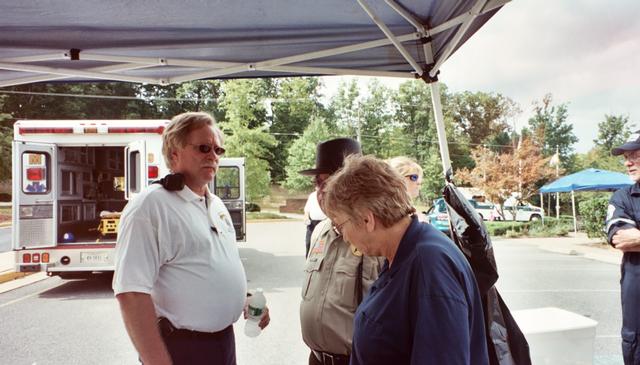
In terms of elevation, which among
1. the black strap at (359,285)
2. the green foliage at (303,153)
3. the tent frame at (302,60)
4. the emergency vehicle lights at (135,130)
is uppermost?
the green foliage at (303,153)

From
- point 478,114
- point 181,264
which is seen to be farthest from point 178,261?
point 478,114

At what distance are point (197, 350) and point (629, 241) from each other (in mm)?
2482

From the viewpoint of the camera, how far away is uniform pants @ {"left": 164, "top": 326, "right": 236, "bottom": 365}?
5.95ft

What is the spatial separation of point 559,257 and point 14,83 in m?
13.1

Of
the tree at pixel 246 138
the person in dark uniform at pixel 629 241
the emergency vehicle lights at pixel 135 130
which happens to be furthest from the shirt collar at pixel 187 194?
the tree at pixel 246 138

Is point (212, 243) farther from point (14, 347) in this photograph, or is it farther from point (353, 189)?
point (14, 347)

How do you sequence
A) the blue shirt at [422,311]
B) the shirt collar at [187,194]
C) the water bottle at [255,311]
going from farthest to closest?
the water bottle at [255,311] → the shirt collar at [187,194] → the blue shirt at [422,311]

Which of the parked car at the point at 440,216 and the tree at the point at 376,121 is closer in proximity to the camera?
the parked car at the point at 440,216

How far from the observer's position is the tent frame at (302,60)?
2.39 meters

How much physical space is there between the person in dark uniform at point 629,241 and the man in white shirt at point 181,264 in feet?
7.34

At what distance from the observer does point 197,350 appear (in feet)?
6.06

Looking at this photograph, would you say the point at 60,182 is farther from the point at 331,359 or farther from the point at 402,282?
the point at 402,282

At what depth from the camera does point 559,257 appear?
1221 cm

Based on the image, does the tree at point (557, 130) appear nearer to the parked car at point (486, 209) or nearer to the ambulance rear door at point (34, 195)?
the parked car at point (486, 209)
